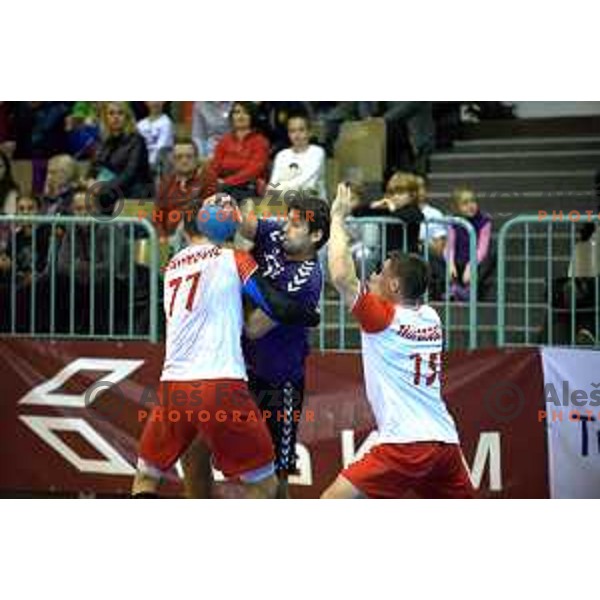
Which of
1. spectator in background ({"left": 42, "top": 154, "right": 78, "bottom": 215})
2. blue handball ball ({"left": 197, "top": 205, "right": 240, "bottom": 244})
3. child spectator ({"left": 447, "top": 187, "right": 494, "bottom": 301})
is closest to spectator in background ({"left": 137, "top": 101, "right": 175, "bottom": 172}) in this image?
spectator in background ({"left": 42, "top": 154, "right": 78, "bottom": 215})

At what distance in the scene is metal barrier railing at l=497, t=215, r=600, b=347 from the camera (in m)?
9.38

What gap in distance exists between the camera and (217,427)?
8.05m

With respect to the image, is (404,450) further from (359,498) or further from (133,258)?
(133,258)

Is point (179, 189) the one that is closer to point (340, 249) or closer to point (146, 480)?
point (146, 480)

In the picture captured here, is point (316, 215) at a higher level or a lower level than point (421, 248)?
higher

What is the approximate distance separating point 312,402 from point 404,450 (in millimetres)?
2037

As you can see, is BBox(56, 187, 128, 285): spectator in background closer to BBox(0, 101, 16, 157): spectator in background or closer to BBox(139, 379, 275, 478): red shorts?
BBox(139, 379, 275, 478): red shorts

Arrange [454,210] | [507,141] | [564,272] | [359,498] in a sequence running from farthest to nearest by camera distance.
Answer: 1. [507,141]
2. [454,210]
3. [564,272]
4. [359,498]

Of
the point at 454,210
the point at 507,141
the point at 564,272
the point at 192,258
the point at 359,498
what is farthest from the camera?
the point at 507,141

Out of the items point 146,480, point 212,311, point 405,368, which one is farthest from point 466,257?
point 146,480

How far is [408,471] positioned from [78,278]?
9.62ft

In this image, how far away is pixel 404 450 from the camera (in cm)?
776

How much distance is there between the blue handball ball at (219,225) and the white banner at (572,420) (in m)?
2.17

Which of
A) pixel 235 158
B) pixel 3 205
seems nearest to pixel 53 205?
pixel 3 205
